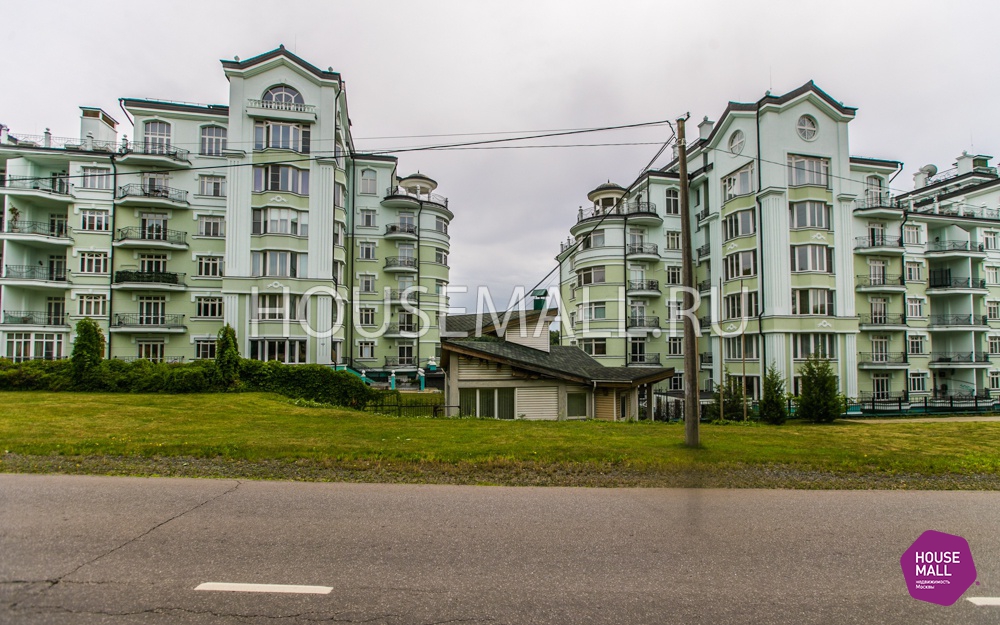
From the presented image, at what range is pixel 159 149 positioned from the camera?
3431cm

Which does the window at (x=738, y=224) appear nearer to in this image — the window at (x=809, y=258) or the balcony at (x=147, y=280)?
the window at (x=809, y=258)

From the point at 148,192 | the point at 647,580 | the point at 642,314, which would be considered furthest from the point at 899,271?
the point at 148,192

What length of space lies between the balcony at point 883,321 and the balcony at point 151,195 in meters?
48.7

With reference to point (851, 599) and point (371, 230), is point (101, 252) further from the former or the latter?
point (851, 599)

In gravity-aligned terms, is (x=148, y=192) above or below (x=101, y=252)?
above

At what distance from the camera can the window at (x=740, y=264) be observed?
3488cm

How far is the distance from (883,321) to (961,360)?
316 inches

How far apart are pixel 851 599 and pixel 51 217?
47.3 meters

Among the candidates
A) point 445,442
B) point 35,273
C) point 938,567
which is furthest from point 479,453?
point 35,273

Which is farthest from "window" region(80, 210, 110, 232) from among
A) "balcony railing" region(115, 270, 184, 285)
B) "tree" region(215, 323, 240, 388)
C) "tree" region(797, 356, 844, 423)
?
"tree" region(797, 356, 844, 423)

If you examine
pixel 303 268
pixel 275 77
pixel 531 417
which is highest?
pixel 275 77

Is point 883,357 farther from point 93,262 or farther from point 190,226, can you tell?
point 93,262

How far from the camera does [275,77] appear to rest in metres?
32.9

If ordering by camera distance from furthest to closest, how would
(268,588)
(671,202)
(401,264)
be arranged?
(671,202) → (401,264) → (268,588)
